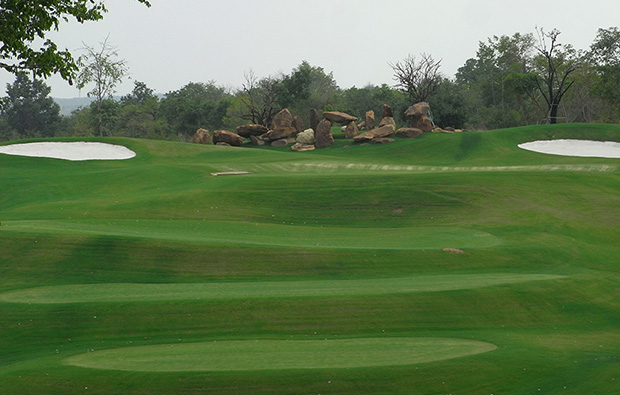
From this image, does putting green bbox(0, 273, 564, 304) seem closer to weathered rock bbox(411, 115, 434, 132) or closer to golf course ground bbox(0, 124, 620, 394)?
golf course ground bbox(0, 124, 620, 394)

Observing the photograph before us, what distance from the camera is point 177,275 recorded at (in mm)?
22156

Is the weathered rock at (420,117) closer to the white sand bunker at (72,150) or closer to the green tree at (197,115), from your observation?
the white sand bunker at (72,150)

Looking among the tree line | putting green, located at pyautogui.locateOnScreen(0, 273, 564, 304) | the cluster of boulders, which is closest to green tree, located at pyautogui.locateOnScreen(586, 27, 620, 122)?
the tree line

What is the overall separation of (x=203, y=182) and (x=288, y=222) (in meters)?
8.68

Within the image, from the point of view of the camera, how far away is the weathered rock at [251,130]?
62.9m

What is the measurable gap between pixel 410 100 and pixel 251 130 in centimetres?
1907

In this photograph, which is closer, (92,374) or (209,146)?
(92,374)

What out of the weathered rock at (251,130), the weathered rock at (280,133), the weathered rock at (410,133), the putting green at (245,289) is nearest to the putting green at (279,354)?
the putting green at (245,289)

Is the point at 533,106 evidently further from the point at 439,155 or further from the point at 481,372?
the point at 481,372

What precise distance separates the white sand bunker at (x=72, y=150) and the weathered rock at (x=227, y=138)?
30.1 ft

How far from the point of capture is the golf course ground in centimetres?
1411

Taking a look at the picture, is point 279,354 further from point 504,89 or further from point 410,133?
point 504,89

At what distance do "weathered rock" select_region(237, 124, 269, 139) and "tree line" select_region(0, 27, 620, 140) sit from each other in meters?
8.79

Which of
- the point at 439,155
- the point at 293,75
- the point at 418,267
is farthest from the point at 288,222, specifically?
the point at 293,75
